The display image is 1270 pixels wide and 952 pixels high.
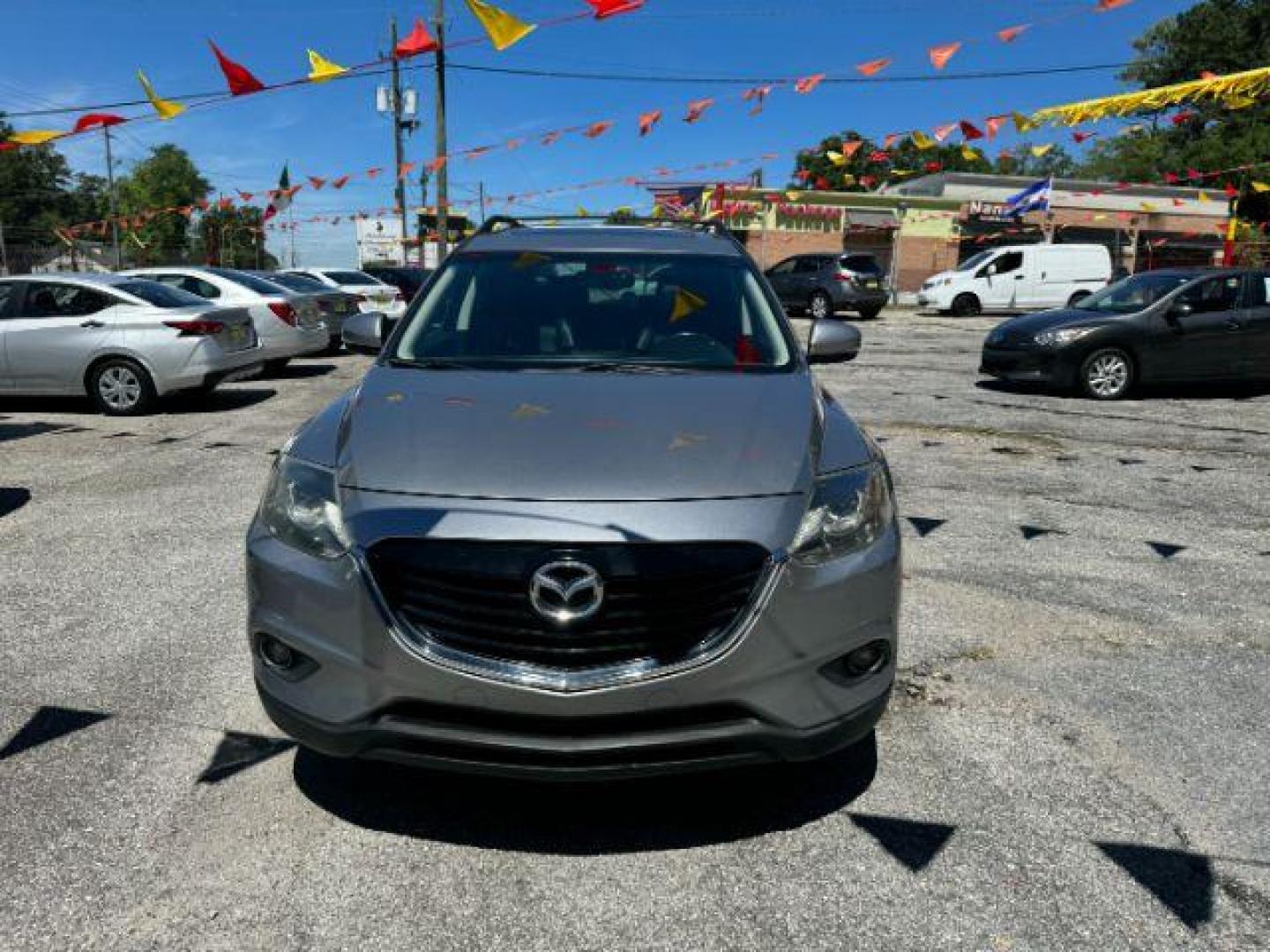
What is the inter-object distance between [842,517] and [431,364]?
5.68 ft

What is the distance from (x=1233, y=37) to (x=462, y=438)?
60.9 metres

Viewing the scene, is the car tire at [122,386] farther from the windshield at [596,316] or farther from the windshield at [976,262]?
the windshield at [976,262]

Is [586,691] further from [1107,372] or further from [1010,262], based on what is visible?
[1010,262]

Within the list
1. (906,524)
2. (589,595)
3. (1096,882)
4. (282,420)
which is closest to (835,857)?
(1096,882)

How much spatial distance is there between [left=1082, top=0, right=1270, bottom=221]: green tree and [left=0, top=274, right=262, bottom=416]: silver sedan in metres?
44.5

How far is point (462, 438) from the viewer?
274 cm

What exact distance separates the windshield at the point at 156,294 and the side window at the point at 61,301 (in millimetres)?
250

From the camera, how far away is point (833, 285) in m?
24.9

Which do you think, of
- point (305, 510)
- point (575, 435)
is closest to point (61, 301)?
point (305, 510)

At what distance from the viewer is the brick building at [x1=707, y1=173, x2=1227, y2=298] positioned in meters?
38.4

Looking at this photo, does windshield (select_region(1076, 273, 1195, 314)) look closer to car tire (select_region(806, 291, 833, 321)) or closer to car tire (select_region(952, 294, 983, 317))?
car tire (select_region(806, 291, 833, 321))

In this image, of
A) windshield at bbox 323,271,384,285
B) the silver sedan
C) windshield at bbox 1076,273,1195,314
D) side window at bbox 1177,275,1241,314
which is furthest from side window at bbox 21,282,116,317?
side window at bbox 1177,275,1241,314

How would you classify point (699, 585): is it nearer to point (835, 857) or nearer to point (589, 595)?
point (589, 595)

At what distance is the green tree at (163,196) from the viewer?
76812mm
